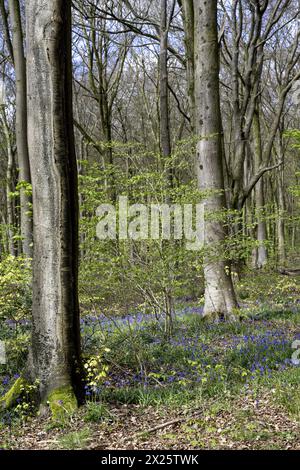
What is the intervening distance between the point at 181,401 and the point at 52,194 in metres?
2.40

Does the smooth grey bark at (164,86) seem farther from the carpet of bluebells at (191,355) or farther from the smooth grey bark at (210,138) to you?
the carpet of bluebells at (191,355)

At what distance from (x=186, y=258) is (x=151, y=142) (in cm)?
2009

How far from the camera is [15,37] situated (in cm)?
878

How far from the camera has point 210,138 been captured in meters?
8.10

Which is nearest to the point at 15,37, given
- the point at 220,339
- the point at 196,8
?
the point at 196,8

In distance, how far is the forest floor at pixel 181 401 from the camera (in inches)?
146

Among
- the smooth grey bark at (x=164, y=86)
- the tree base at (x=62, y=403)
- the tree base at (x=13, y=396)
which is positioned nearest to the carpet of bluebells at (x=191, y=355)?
the tree base at (x=62, y=403)

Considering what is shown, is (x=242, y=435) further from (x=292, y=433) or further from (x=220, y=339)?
(x=220, y=339)

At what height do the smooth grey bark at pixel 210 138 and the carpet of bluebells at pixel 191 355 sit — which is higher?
the smooth grey bark at pixel 210 138

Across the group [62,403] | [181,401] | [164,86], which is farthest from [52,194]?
[164,86]

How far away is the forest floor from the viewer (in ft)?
12.1

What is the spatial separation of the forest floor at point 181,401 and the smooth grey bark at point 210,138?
1.40m

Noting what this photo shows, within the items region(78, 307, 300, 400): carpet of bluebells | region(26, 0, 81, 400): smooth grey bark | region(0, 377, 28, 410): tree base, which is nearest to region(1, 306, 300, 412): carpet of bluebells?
region(78, 307, 300, 400): carpet of bluebells

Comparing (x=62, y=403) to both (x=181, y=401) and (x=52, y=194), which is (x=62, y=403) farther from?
(x=52, y=194)
